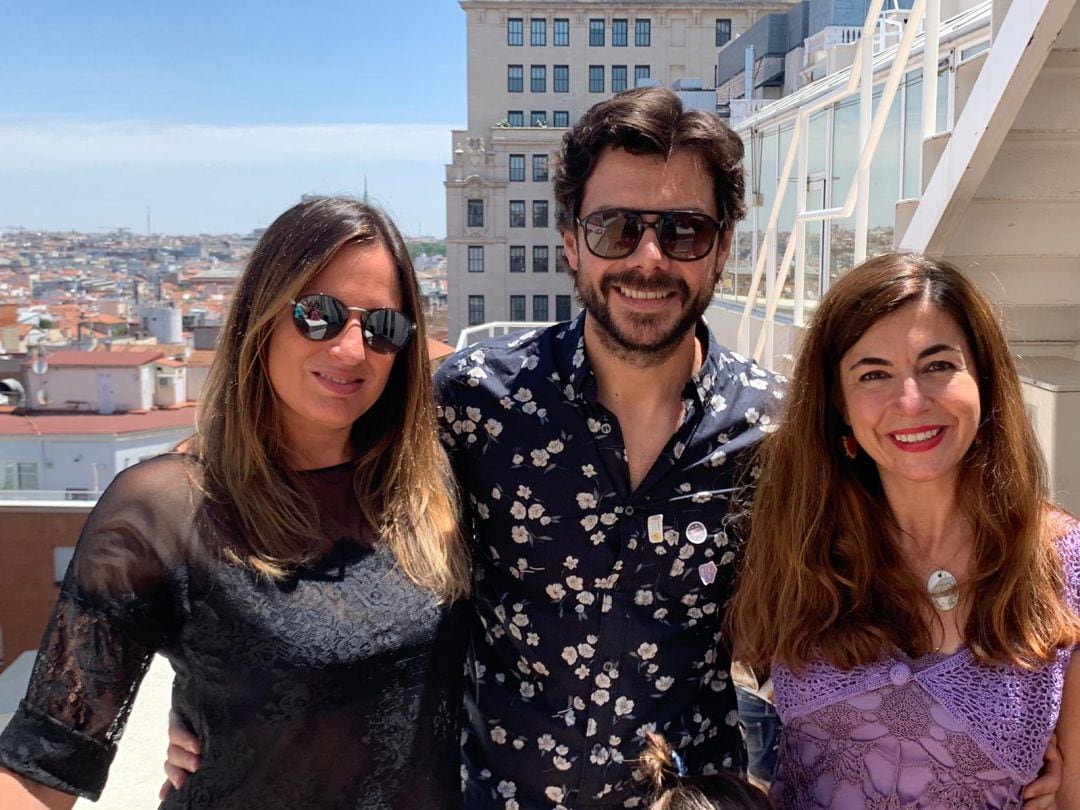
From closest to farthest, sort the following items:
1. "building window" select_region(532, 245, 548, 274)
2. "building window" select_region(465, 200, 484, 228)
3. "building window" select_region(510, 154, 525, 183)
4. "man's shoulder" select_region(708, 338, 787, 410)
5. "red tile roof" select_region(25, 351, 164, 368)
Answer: "man's shoulder" select_region(708, 338, 787, 410)
"red tile roof" select_region(25, 351, 164, 368)
"building window" select_region(532, 245, 548, 274)
"building window" select_region(510, 154, 525, 183)
"building window" select_region(465, 200, 484, 228)

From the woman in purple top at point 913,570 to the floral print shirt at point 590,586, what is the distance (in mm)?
171

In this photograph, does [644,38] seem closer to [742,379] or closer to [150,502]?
[742,379]

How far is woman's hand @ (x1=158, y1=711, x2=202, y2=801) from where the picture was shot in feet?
5.08

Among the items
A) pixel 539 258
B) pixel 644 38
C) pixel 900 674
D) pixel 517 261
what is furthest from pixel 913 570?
pixel 644 38

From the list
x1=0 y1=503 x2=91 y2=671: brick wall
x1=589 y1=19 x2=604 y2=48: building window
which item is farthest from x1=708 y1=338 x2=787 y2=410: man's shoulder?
x1=589 y1=19 x2=604 y2=48: building window

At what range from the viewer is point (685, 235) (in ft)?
6.63

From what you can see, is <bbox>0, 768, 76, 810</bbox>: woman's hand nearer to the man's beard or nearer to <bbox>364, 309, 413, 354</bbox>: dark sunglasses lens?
<bbox>364, 309, 413, 354</bbox>: dark sunglasses lens

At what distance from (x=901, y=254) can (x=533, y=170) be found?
1975 inches

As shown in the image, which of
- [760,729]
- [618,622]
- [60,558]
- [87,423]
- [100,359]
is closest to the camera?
[618,622]

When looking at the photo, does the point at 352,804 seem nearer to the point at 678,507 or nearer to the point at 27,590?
the point at 678,507

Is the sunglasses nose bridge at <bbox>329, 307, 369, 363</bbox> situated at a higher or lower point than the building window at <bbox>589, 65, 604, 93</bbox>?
lower

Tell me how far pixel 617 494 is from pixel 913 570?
1.97ft

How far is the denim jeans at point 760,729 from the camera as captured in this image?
203 cm

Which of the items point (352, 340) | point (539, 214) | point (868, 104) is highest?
point (539, 214)
